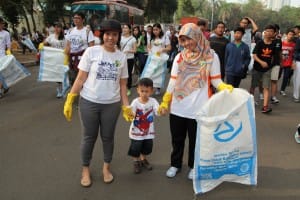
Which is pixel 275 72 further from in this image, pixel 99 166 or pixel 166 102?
pixel 99 166

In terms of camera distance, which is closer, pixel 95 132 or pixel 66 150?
pixel 95 132

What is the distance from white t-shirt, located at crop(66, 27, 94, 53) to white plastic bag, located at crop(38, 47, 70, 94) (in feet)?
4.09

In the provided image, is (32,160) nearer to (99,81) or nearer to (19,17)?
(99,81)

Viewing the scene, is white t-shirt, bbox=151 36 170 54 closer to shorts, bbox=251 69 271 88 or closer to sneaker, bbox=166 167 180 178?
shorts, bbox=251 69 271 88

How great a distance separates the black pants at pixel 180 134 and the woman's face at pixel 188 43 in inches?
Answer: 28.8

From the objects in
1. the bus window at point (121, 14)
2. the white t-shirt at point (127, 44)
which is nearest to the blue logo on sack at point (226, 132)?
the white t-shirt at point (127, 44)

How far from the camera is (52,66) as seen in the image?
780 centimetres

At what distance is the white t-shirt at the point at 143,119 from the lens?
150 inches

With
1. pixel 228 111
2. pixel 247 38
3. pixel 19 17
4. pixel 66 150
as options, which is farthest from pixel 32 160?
pixel 19 17

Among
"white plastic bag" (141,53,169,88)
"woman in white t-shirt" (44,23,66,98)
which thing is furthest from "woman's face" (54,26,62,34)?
"white plastic bag" (141,53,169,88)

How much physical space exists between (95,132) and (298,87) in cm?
620

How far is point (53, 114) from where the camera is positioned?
6422 mm

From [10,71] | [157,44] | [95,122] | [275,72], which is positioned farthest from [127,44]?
[95,122]

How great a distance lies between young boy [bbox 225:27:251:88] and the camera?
652 centimetres
